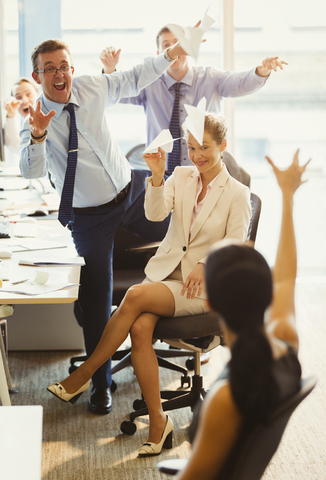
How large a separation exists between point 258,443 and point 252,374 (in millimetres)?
140

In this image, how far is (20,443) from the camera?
104cm

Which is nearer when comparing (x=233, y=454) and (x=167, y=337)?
(x=233, y=454)

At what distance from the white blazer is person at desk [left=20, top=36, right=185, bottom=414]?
0.85ft

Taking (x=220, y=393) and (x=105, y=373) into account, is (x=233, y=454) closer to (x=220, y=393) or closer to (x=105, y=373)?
(x=220, y=393)

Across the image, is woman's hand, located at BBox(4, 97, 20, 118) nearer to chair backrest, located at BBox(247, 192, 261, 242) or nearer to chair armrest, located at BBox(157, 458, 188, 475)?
chair backrest, located at BBox(247, 192, 261, 242)

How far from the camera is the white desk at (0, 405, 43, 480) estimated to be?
38.1 inches

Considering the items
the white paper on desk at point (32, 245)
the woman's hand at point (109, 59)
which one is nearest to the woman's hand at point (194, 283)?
the white paper on desk at point (32, 245)

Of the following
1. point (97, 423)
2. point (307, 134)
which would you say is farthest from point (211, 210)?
point (307, 134)

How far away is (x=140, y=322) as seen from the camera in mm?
2117

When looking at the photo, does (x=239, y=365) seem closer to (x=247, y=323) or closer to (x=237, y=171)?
(x=247, y=323)

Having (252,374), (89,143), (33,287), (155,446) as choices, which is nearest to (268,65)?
(89,143)

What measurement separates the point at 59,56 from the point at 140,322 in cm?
120

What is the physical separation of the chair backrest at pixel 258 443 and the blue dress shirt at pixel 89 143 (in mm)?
1608

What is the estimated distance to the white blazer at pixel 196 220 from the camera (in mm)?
2219
